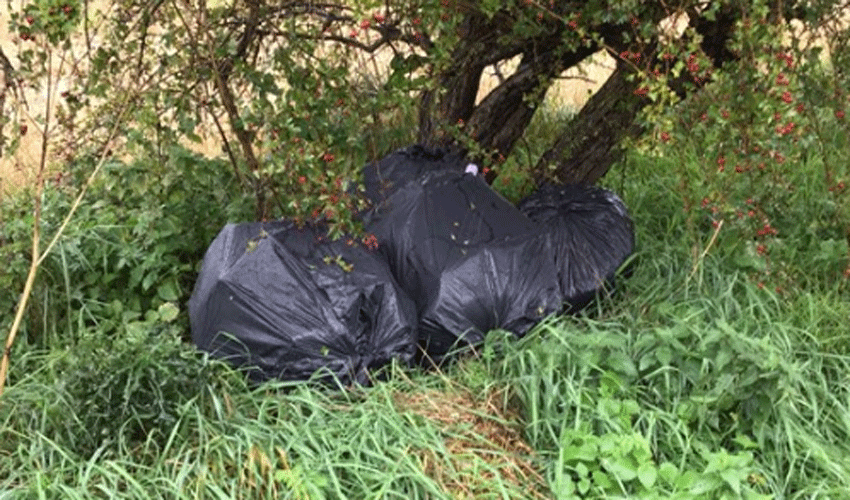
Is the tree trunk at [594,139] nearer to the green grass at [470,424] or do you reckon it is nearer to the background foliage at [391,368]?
the background foliage at [391,368]

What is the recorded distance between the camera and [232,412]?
285 centimetres

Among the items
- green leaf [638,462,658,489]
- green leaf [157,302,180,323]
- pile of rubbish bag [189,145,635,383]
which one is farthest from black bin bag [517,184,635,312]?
green leaf [157,302,180,323]

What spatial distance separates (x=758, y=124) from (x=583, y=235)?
0.81 m

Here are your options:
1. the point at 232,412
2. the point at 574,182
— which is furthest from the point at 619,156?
the point at 232,412

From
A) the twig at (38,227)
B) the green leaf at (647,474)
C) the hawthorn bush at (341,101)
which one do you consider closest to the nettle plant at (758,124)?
the hawthorn bush at (341,101)

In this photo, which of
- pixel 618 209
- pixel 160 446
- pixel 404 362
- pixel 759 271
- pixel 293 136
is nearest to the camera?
pixel 160 446

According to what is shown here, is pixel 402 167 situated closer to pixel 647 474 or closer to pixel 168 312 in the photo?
pixel 168 312

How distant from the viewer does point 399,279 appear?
11.1 ft

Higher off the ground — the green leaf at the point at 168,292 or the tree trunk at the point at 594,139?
the tree trunk at the point at 594,139

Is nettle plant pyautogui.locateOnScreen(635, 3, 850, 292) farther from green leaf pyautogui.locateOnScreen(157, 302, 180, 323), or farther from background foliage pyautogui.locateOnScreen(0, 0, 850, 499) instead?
green leaf pyautogui.locateOnScreen(157, 302, 180, 323)

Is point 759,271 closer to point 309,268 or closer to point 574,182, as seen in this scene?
point 574,182

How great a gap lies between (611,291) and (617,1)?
1.03m

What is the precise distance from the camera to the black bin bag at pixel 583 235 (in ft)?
11.5

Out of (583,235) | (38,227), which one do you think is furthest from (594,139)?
(38,227)
